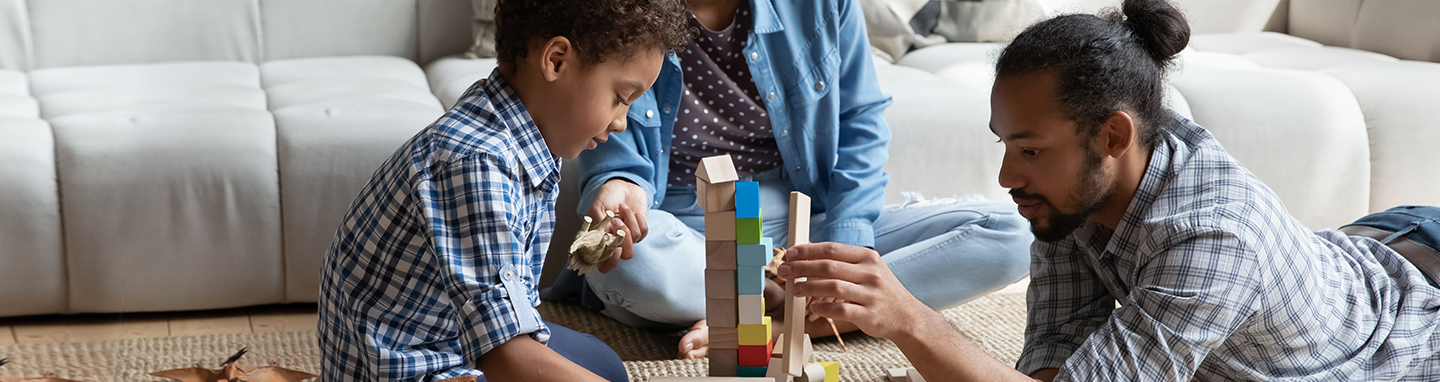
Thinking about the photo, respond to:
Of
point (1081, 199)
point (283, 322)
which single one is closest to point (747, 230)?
point (1081, 199)

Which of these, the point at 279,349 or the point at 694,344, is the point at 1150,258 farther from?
the point at 279,349

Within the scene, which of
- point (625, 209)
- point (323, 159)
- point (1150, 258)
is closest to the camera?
point (1150, 258)

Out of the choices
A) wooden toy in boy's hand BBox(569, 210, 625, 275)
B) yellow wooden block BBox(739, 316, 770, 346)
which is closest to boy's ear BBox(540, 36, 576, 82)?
wooden toy in boy's hand BBox(569, 210, 625, 275)

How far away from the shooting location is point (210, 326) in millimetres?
1425

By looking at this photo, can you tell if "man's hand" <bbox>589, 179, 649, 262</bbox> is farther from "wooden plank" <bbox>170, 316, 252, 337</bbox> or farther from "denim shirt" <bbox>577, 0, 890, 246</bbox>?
"wooden plank" <bbox>170, 316, 252, 337</bbox>

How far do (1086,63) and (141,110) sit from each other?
4.23 feet

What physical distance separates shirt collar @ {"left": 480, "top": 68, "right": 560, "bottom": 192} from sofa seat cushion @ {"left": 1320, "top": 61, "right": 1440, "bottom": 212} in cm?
155

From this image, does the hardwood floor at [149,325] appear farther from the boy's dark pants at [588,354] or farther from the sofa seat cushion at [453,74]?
the boy's dark pants at [588,354]

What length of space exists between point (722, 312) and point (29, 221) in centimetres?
105

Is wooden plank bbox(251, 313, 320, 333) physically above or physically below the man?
below

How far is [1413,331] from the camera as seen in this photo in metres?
0.90

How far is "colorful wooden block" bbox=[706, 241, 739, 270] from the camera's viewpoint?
29.3 inches

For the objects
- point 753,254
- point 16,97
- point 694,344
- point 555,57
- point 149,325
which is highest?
point 555,57

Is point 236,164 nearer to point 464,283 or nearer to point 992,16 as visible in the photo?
point 464,283
